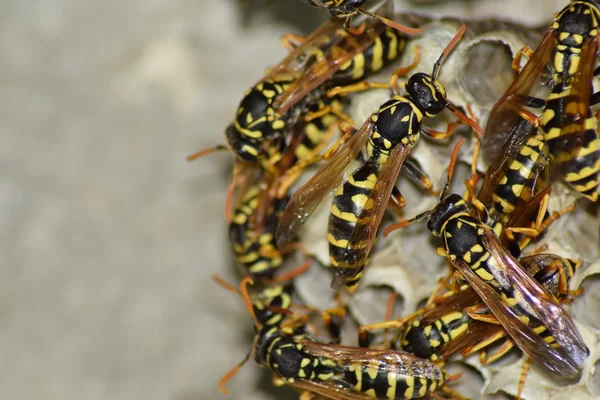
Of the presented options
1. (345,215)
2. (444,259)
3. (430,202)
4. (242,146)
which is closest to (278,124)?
(242,146)

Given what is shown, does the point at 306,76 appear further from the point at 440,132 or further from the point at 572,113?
the point at 572,113

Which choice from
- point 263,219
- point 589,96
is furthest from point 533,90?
point 263,219

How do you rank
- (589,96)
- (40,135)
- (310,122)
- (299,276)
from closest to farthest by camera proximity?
(589,96) < (310,122) < (299,276) < (40,135)

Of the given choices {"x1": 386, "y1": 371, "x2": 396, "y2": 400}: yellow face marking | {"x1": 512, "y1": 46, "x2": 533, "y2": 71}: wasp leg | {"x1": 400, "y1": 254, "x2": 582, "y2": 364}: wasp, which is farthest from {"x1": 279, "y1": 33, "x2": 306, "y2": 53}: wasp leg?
{"x1": 386, "y1": 371, "x2": 396, "y2": 400}: yellow face marking

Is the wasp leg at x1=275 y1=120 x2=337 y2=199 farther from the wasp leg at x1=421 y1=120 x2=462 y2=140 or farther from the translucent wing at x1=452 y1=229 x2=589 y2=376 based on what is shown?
the translucent wing at x1=452 y1=229 x2=589 y2=376

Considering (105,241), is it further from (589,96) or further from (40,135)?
(589,96)

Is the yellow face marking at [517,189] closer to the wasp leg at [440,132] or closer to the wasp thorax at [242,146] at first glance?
the wasp leg at [440,132]

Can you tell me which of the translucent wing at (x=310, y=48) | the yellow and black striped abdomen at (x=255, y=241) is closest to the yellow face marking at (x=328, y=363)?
the yellow and black striped abdomen at (x=255, y=241)
